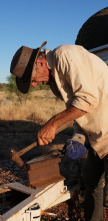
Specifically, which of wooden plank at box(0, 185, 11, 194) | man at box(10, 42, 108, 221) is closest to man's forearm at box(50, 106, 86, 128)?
man at box(10, 42, 108, 221)

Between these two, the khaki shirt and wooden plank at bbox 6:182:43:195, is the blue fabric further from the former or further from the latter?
wooden plank at bbox 6:182:43:195

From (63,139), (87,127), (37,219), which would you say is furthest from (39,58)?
(63,139)

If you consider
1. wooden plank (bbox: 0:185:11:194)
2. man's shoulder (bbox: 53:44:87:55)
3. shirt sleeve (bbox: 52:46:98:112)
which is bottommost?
wooden plank (bbox: 0:185:11:194)

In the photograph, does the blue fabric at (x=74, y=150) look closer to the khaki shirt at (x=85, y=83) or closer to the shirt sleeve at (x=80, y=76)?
the khaki shirt at (x=85, y=83)

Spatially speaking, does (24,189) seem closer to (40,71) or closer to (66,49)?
(40,71)

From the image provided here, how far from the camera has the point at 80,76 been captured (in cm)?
210

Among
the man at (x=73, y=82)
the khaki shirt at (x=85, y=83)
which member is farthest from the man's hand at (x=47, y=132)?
the khaki shirt at (x=85, y=83)

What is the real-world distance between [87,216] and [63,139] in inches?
191

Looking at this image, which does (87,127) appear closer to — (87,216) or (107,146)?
(107,146)

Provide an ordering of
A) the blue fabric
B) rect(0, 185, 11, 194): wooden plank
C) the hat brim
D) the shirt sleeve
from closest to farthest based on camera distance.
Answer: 1. the shirt sleeve
2. the hat brim
3. the blue fabric
4. rect(0, 185, 11, 194): wooden plank

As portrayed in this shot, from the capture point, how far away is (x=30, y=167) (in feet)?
8.68

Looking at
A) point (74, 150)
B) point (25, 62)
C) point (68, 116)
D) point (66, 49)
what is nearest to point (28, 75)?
point (25, 62)

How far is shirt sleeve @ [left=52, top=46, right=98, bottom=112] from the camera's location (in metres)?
2.11

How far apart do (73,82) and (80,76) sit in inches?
3.4
